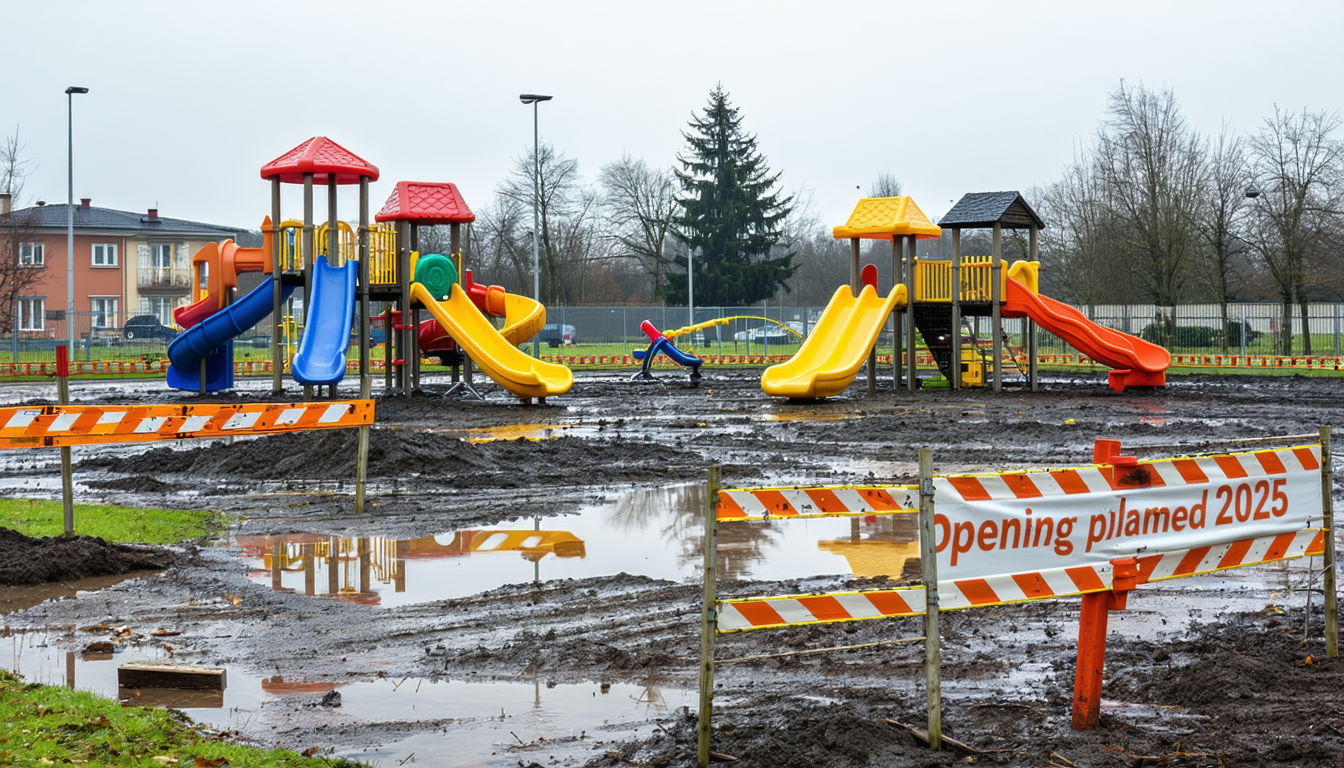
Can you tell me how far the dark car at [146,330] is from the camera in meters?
53.0

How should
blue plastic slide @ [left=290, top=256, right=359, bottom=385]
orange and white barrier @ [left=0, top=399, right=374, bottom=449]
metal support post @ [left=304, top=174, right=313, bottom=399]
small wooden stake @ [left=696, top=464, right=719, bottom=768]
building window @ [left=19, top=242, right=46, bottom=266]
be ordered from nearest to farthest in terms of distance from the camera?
small wooden stake @ [left=696, top=464, right=719, bottom=768] < orange and white barrier @ [left=0, top=399, right=374, bottom=449] < blue plastic slide @ [left=290, top=256, right=359, bottom=385] < metal support post @ [left=304, top=174, right=313, bottom=399] < building window @ [left=19, top=242, right=46, bottom=266]

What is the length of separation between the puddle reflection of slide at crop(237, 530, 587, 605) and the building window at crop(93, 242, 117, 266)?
63.3 meters

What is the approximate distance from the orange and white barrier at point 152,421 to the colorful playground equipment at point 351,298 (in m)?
12.8

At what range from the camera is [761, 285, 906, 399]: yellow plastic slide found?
27.0 meters

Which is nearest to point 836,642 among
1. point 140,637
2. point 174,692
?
point 174,692

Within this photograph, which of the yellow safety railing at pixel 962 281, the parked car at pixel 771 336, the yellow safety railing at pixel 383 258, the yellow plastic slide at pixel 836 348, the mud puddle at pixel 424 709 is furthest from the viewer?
the parked car at pixel 771 336

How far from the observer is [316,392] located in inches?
1134

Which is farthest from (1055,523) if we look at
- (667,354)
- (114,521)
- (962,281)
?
(667,354)

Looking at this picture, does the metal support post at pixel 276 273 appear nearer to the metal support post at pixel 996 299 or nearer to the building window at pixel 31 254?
the metal support post at pixel 996 299

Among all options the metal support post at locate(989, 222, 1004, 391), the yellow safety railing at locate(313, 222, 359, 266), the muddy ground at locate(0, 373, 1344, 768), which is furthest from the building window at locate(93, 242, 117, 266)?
the muddy ground at locate(0, 373, 1344, 768)

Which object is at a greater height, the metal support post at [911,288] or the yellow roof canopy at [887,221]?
the yellow roof canopy at [887,221]

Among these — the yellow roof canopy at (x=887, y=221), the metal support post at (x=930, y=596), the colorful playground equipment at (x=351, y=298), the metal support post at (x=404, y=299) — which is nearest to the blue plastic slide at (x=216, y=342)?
the colorful playground equipment at (x=351, y=298)

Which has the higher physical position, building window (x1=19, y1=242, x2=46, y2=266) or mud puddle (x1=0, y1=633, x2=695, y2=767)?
building window (x1=19, y1=242, x2=46, y2=266)

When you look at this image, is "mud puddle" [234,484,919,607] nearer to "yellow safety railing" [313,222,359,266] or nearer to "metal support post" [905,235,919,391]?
"yellow safety railing" [313,222,359,266]
